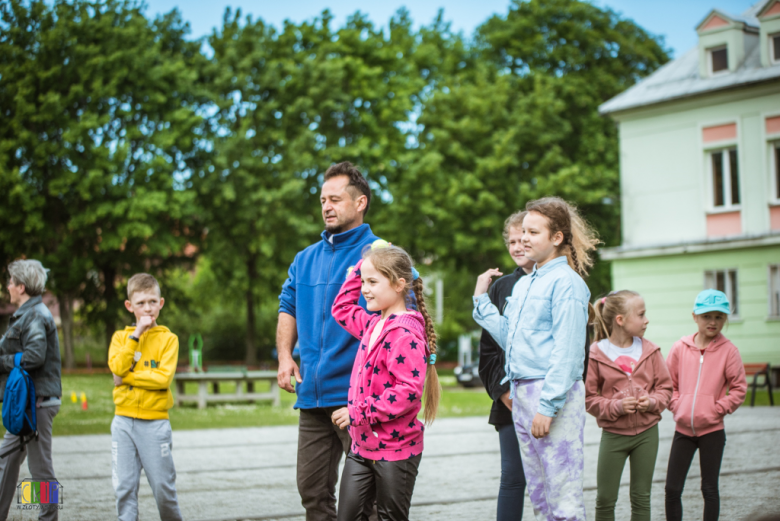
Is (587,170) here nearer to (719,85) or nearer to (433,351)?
(719,85)

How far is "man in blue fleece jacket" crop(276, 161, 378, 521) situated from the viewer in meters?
4.44

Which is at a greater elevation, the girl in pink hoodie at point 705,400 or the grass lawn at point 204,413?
the girl in pink hoodie at point 705,400

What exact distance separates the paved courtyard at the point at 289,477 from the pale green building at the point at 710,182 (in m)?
11.5

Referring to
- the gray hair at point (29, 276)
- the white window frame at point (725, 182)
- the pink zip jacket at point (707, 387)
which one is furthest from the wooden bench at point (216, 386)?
the white window frame at point (725, 182)

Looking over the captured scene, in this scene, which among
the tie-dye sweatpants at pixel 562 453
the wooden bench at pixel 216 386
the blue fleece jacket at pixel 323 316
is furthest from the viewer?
the wooden bench at pixel 216 386

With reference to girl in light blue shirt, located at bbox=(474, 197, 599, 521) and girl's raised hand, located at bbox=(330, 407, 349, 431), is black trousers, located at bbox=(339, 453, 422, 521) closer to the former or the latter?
girl's raised hand, located at bbox=(330, 407, 349, 431)

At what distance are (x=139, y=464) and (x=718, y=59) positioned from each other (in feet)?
76.7

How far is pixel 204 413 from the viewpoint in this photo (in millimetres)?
15078

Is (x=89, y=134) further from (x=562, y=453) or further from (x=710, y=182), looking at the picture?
(x=562, y=453)

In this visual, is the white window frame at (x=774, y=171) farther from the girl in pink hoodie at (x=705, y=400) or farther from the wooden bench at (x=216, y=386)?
the girl in pink hoodie at (x=705, y=400)

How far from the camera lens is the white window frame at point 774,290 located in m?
22.1

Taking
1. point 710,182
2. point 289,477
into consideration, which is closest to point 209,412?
point 289,477

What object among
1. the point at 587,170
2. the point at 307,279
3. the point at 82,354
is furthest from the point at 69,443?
the point at 82,354

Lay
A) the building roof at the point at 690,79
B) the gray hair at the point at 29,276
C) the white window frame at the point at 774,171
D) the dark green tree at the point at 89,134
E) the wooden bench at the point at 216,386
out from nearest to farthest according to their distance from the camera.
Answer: the gray hair at the point at 29,276
the wooden bench at the point at 216,386
the white window frame at the point at 774,171
the building roof at the point at 690,79
the dark green tree at the point at 89,134
